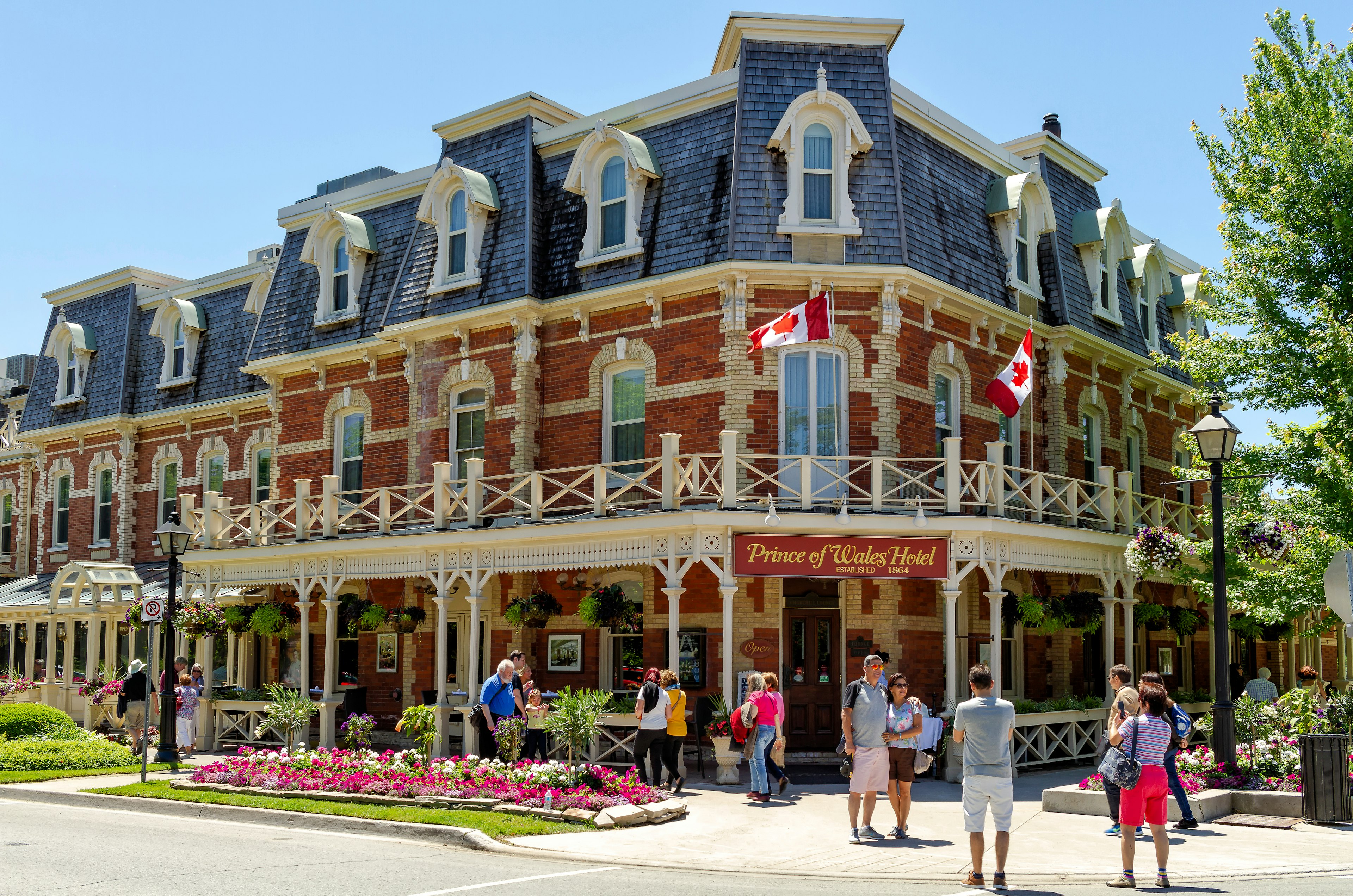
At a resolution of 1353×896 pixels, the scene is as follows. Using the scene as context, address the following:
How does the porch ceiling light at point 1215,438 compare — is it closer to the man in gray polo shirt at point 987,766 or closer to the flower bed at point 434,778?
the man in gray polo shirt at point 987,766

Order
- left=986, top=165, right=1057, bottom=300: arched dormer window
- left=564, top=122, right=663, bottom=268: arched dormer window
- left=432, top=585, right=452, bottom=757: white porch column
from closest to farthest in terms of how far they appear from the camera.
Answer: left=432, top=585, right=452, bottom=757: white porch column
left=564, top=122, right=663, bottom=268: arched dormer window
left=986, top=165, right=1057, bottom=300: arched dormer window

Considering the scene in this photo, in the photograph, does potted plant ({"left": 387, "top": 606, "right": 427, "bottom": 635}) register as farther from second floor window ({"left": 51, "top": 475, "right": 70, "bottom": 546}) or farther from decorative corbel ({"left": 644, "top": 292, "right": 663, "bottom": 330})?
second floor window ({"left": 51, "top": 475, "right": 70, "bottom": 546})

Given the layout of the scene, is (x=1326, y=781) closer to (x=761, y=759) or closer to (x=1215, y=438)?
(x=1215, y=438)

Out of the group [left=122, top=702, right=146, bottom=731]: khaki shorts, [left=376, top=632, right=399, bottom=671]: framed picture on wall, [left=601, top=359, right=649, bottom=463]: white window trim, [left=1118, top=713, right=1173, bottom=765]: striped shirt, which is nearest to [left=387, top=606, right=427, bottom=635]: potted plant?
[left=376, top=632, right=399, bottom=671]: framed picture on wall

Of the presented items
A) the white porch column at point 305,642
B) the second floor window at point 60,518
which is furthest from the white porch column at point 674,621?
the second floor window at point 60,518

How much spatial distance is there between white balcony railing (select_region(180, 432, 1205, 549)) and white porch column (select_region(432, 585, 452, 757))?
122cm

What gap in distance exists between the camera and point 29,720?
22.2 metres

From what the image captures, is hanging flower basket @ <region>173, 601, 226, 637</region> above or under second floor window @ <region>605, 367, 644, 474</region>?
under

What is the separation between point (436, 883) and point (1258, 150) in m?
16.2

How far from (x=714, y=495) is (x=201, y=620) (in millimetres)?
9942

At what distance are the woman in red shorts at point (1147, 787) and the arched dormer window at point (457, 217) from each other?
48.5ft

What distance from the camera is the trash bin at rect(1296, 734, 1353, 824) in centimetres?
1309

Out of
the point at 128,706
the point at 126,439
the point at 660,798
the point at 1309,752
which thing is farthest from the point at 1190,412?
the point at 126,439

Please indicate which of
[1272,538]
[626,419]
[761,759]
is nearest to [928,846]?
[761,759]
